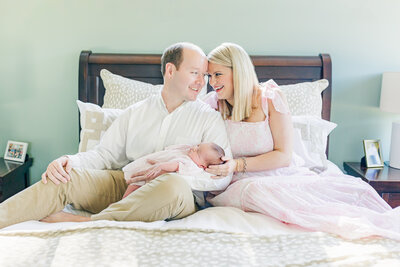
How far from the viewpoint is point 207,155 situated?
1.81 meters

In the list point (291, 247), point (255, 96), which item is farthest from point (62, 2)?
point (291, 247)

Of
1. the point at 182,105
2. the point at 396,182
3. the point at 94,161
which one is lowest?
the point at 396,182

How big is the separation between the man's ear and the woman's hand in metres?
0.51

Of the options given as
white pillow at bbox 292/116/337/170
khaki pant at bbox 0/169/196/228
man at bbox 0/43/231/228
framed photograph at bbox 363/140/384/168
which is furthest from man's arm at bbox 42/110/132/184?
framed photograph at bbox 363/140/384/168

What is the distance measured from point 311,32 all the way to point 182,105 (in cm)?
113

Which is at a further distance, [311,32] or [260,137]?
[311,32]

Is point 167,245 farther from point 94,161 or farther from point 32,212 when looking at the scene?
point 94,161

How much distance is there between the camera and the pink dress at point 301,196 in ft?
4.85

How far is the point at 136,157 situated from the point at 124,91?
54cm

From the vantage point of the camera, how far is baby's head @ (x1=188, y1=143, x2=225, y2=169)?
1.81 m

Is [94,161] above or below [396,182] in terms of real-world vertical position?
above

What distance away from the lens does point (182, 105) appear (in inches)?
81.0

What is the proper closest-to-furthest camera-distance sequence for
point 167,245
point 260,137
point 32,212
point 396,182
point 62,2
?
point 167,245 → point 32,212 → point 260,137 → point 396,182 → point 62,2

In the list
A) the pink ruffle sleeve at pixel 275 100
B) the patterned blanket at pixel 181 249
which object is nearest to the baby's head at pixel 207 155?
the pink ruffle sleeve at pixel 275 100
